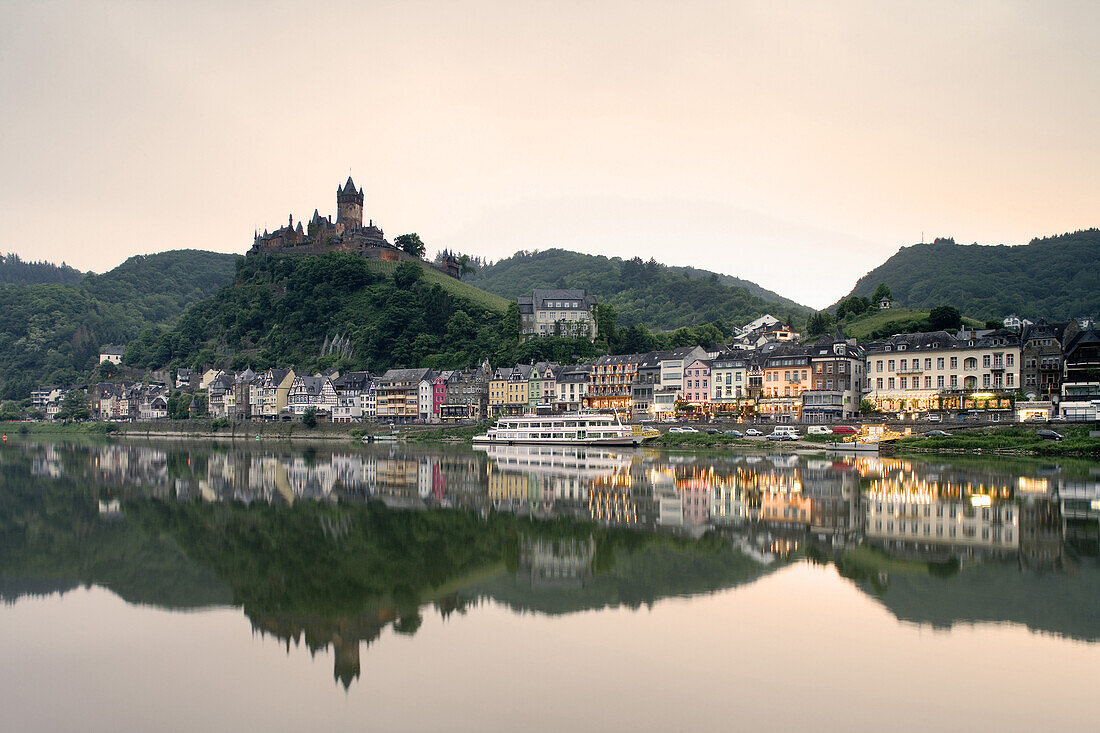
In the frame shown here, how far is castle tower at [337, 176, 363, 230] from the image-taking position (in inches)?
4724

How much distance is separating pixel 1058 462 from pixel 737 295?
102 m

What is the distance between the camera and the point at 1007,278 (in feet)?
389

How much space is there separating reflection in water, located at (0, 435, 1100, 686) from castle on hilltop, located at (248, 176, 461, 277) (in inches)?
3112

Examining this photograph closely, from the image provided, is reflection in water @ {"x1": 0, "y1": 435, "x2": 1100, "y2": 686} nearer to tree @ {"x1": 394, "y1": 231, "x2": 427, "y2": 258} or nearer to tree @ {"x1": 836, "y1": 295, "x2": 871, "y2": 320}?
tree @ {"x1": 836, "y1": 295, "x2": 871, "y2": 320}

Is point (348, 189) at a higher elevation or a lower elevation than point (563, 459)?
higher

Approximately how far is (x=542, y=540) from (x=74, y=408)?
97098 millimetres

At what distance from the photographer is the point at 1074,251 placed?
121m

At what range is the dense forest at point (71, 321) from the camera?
12438 centimetres

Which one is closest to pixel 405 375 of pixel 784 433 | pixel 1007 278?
pixel 784 433

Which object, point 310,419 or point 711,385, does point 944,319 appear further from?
point 310,419

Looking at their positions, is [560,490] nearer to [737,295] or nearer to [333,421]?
[333,421]

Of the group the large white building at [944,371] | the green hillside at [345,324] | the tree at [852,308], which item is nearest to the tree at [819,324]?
the tree at [852,308]

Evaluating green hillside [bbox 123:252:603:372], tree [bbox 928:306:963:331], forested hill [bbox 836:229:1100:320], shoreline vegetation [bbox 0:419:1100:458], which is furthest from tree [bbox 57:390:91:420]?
forested hill [bbox 836:229:1100:320]

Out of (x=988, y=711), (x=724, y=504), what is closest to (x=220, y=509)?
(x=724, y=504)
